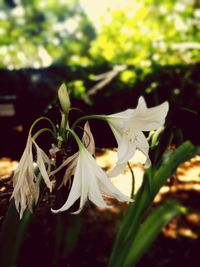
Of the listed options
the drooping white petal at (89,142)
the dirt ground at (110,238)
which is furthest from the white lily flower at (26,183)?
the dirt ground at (110,238)

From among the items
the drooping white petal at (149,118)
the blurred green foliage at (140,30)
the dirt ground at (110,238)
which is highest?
the blurred green foliage at (140,30)

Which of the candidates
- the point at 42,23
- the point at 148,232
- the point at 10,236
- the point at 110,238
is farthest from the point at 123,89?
the point at 42,23

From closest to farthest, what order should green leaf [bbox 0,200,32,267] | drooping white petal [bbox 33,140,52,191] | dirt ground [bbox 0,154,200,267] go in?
drooping white petal [bbox 33,140,52,191]
green leaf [bbox 0,200,32,267]
dirt ground [bbox 0,154,200,267]

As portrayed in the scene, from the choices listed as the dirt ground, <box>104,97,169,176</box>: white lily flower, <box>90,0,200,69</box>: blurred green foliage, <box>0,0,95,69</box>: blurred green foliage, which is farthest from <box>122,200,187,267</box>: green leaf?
<box>0,0,95,69</box>: blurred green foliage

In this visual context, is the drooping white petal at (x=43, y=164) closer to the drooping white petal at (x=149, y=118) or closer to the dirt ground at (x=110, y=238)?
the drooping white petal at (x=149, y=118)

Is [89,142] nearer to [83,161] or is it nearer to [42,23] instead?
[83,161]

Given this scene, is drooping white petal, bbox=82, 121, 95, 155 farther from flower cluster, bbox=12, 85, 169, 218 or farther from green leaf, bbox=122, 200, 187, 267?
green leaf, bbox=122, 200, 187, 267

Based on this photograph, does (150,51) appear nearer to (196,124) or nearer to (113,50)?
(113,50)
